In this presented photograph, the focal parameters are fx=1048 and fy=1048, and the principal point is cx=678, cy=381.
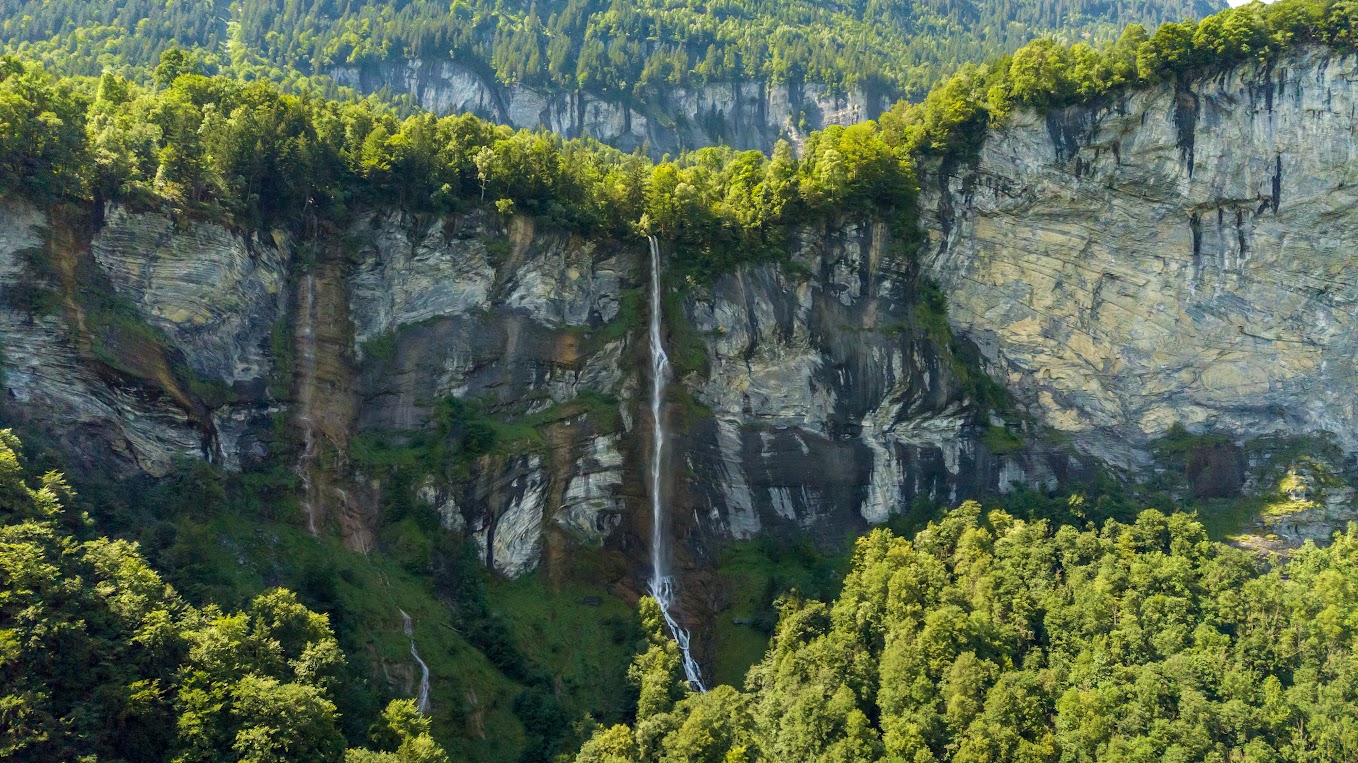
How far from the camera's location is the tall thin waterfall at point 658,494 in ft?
148

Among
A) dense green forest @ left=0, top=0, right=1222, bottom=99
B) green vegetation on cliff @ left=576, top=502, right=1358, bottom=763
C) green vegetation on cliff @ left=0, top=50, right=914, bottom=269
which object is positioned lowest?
green vegetation on cliff @ left=576, top=502, right=1358, bottom=763

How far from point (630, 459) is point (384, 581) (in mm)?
13085

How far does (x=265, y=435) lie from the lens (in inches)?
1630

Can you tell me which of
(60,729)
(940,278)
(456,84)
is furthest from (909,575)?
(456,84)

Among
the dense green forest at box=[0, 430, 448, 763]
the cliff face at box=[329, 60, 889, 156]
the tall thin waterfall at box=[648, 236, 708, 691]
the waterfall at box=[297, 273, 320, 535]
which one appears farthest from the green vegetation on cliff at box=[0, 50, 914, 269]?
the cliff face at box=[329, 60, 889, 156]

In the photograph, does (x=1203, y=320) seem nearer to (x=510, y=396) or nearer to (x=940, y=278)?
(x=940, y=278)

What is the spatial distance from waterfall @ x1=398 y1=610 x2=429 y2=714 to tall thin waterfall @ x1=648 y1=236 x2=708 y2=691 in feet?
34.9

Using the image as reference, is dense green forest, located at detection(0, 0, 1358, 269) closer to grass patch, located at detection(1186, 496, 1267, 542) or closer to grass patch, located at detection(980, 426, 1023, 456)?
grass patch, located at detection(980, 426, 1023, 456)

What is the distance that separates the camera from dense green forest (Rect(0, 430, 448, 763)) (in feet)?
84.2

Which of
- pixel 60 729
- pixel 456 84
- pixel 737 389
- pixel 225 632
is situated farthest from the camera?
pixel 456 84

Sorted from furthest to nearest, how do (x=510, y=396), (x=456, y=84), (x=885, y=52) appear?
1. (x=885, y=52)
2. (x=456, y=84)
3. (x=510, y=396)

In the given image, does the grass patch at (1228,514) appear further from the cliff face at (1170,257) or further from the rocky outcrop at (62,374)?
the rocky outcrop at (62,374)

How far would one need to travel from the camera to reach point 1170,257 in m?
51.0

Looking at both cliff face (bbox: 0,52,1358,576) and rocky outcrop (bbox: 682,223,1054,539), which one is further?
rocky outcrop (bbox: 682,223,1054,539)
